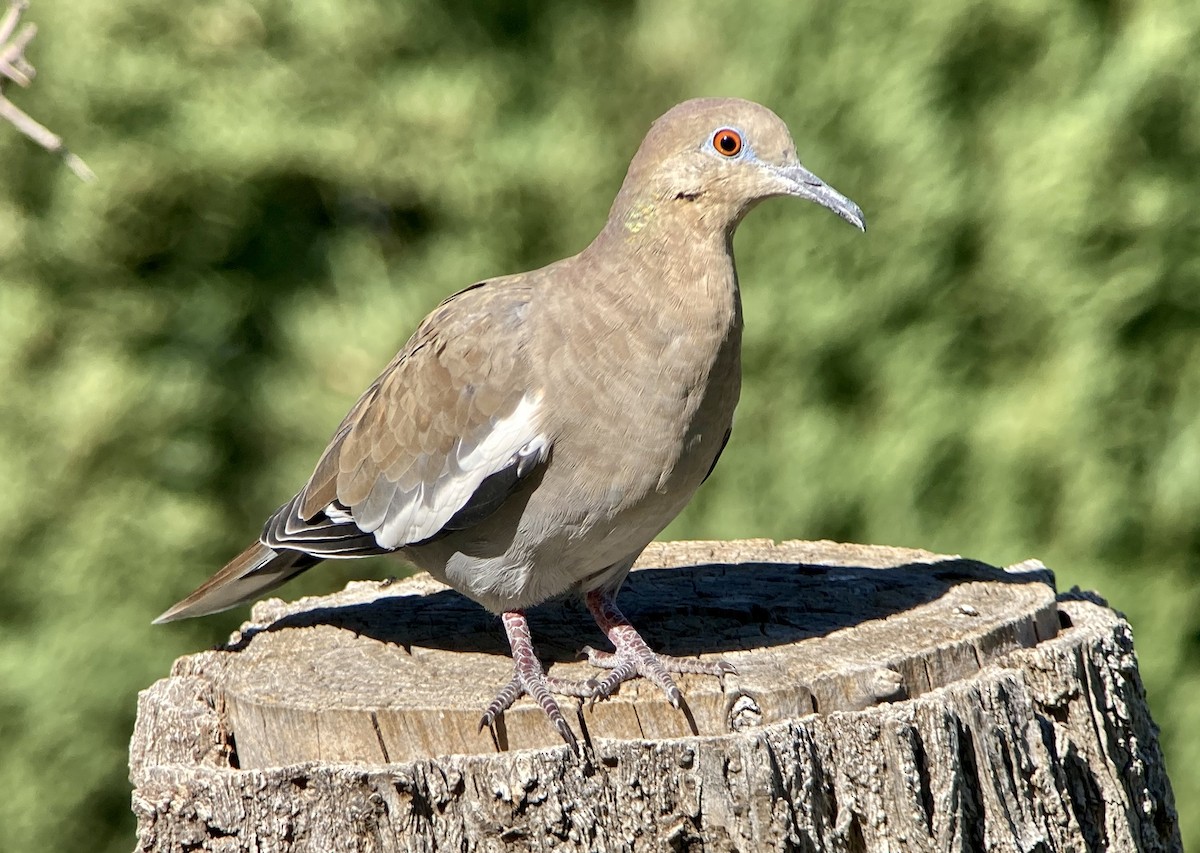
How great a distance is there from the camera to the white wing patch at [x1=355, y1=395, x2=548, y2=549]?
125 inches

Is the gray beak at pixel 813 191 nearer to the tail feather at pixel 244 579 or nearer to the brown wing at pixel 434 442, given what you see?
the brown wing at pixel 434 442

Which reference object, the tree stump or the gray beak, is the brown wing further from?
the gray beak

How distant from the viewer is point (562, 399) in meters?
3.17

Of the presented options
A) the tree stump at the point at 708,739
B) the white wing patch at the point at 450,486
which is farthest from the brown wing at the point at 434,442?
the tree stump at the point at 708,739

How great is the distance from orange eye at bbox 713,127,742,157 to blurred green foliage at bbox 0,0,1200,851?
1851 mm

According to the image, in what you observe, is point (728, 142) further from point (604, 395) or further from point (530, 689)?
point (530, 689)

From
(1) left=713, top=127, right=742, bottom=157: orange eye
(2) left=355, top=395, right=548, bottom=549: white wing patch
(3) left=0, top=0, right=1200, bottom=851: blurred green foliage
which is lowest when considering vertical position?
(2) left=355, top=395, right=548, bottom=549: white wing patch

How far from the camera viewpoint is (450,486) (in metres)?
3.28

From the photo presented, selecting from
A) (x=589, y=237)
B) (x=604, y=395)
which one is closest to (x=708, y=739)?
(x=604, y=395)

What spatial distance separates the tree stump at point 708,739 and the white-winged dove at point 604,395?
0.61ft

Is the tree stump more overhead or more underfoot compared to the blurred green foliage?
more underfoot

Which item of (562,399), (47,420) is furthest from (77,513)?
(562,399)

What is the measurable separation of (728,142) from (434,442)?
990 millimetres

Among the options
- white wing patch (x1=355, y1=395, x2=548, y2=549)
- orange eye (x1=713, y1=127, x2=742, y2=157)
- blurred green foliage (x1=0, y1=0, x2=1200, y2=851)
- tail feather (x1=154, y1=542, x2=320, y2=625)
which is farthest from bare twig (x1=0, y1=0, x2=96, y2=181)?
blurred green foliage (x1=0, y1=0, x2=1200, y2=851)
